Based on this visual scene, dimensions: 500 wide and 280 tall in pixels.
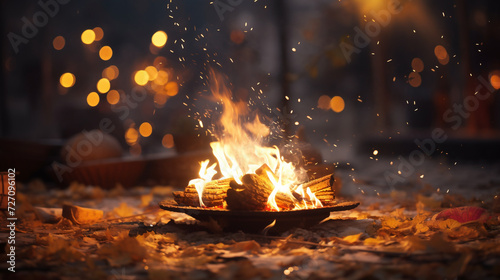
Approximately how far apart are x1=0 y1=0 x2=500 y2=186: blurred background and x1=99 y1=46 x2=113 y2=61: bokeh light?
18 cm

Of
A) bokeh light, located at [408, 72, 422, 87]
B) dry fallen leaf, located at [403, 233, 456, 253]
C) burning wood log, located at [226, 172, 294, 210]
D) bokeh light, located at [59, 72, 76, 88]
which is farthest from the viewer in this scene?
bokeh light, located at [59, 72, 76, 88]

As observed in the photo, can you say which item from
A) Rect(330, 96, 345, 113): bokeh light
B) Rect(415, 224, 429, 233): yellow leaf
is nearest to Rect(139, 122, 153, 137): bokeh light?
Rect(330, 96, 345, 113): bokeh light

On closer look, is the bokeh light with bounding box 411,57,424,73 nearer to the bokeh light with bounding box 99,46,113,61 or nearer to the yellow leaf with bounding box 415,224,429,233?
the bokeh light with bounding box 99,46,113,61

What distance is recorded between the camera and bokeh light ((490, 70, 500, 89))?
13.9 metres

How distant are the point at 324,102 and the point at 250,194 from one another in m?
27.8

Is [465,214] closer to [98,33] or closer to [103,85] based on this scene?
[98,33]

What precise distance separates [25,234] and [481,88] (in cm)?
1227

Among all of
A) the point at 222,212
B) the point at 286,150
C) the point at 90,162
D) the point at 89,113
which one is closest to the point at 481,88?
the point at 286,150

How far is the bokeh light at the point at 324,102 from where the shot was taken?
30812mm

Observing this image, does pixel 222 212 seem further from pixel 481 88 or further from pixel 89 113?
pixel 89 113

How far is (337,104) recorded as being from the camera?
31562 mm

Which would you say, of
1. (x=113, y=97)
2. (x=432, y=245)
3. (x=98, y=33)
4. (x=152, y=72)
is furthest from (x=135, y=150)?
(x=432, y=245)

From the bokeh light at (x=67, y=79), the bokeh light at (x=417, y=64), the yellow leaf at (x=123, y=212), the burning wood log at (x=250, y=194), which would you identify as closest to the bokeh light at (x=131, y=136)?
the bokeh light at (x=67, y=79)

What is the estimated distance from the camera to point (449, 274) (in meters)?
3.09
